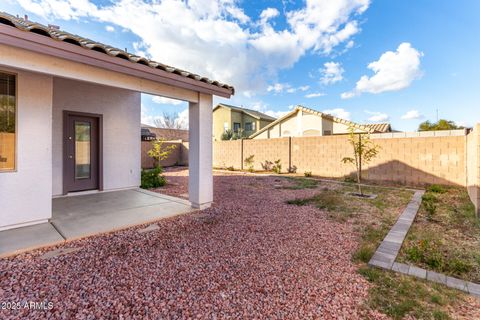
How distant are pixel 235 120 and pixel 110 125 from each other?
21.3m

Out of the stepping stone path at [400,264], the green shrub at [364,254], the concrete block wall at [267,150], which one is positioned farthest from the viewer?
the concrete block wall at [267,150]

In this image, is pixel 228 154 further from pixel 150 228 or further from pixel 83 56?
pixel 83 56

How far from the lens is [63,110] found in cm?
636

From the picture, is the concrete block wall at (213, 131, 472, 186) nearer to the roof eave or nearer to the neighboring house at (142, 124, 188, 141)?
the roof eave

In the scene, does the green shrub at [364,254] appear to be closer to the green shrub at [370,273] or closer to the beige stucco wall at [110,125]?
the green shrub at [370,273]

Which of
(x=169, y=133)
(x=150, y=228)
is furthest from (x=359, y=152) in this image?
(x=169, y=133)

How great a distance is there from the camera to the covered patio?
3.51m

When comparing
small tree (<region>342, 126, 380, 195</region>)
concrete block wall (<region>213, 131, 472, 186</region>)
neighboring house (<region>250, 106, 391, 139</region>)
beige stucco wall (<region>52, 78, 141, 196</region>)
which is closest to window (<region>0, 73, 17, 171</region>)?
beige stucco wall (<region>52, 78, 141, 196</region>)

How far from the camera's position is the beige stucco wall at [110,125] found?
20.6 feet

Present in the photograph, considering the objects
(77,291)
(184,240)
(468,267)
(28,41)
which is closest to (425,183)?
(468,267)

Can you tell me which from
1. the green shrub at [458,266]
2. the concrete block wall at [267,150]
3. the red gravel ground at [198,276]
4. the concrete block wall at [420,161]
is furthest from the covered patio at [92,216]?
the concrete block wall at [420,161]

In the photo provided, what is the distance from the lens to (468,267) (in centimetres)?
294

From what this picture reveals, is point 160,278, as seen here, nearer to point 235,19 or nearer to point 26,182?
point 26,182

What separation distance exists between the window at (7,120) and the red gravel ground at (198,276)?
1.98 metres
